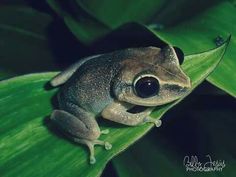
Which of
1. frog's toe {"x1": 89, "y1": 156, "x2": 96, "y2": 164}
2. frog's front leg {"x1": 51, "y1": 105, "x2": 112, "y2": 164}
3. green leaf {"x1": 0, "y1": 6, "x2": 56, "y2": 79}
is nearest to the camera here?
frog's toe {"x1": 89, "y1": 156, "x2": 96, "y2": 164}

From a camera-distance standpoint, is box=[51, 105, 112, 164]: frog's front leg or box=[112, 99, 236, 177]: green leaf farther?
box=[112, 99, 236, 177]: green leaf

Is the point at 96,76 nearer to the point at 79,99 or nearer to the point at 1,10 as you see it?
the point at 79,99

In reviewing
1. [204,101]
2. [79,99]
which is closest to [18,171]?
[79,99]

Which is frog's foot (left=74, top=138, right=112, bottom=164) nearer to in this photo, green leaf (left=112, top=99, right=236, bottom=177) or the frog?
the frog

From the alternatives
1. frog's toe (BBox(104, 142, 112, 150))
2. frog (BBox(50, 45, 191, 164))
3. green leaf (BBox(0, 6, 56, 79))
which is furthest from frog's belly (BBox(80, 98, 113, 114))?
green leaf (BBox(0, 6, 56, 79))

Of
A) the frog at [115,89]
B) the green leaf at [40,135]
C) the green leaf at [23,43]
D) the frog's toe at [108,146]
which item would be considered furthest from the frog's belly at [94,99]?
the green leaf at [23,43]

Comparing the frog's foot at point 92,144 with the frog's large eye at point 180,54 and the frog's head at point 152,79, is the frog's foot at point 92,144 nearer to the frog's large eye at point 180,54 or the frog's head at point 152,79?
the frog's head at point 152,79

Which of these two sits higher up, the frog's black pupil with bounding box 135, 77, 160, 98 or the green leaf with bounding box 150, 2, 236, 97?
the green leaf with bounding box 150, 2, 236, 97
